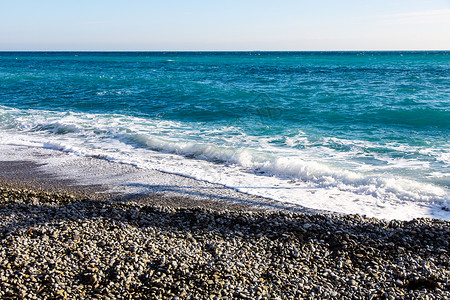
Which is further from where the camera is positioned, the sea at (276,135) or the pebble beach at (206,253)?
the sea at (276,135)

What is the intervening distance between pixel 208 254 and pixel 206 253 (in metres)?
0.04

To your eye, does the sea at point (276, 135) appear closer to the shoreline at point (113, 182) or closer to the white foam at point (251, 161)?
the white foam at point (251, 161)

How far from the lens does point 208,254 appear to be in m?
5.02

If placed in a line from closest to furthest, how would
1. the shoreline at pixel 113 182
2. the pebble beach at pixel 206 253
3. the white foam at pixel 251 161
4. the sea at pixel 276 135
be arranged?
the pebble beach at pixel 206 253 < the shoreline at pixel 113 182 < the white foam at pixel 251 161 < the sea at pixel 276 135

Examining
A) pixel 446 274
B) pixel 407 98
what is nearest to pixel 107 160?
pixel 446 274

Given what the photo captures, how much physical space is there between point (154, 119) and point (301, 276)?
13.0 metres

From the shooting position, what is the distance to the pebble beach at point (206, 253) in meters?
4.34

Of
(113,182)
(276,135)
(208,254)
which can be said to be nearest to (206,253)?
(208,254)

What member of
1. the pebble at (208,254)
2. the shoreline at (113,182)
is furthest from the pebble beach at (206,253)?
the shoreline at (113,182)

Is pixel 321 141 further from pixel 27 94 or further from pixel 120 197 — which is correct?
pixel 27 94

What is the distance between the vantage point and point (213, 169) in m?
9.57

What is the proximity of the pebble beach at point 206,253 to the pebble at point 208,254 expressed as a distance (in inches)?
0.5

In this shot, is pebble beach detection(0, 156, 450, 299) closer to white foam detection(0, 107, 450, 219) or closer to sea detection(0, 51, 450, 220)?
white foam detection(0, 107, 450, 219)

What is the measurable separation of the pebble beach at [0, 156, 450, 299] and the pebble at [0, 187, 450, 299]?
1cm
